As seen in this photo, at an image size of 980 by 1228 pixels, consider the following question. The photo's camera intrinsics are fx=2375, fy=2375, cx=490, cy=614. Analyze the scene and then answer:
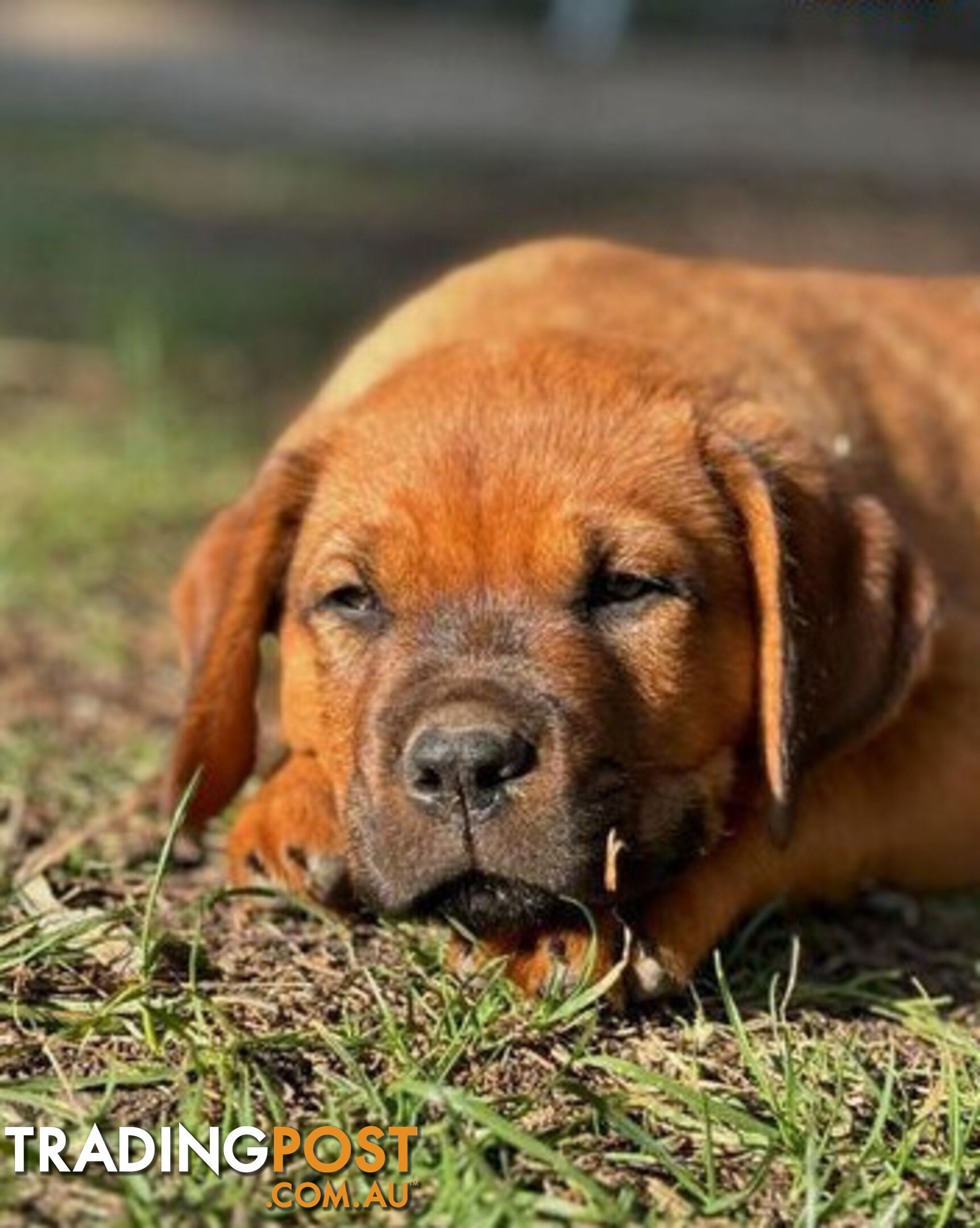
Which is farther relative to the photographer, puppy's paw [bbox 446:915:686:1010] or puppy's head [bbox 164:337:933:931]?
puppy's paw [bbox 446:915:686:1010]

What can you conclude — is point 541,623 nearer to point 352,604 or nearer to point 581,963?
point 352,604

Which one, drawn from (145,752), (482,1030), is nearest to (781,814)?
(482,1030)

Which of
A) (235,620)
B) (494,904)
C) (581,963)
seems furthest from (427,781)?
(235,620)

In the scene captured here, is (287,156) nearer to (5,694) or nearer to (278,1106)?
(5,694)

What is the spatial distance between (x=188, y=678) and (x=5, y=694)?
1.55 metres

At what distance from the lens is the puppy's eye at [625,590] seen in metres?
4.79

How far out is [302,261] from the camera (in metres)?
15.4

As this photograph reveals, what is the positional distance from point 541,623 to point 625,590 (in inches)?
9.4

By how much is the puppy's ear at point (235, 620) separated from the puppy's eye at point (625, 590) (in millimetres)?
833

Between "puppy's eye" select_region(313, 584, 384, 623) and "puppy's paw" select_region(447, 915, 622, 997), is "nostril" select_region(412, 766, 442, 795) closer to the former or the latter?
"puppy's paw" select_region(447, 915, 622, 997)

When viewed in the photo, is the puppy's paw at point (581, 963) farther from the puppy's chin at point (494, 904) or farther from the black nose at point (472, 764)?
the black nose at point (472, 764)

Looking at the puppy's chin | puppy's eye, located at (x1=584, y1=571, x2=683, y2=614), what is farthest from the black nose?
puppy's eye, located at (x1=584, y1=571, x2=683, y2=614)

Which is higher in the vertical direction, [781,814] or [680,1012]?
[781,814]

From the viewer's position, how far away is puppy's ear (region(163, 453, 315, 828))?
5316mm
